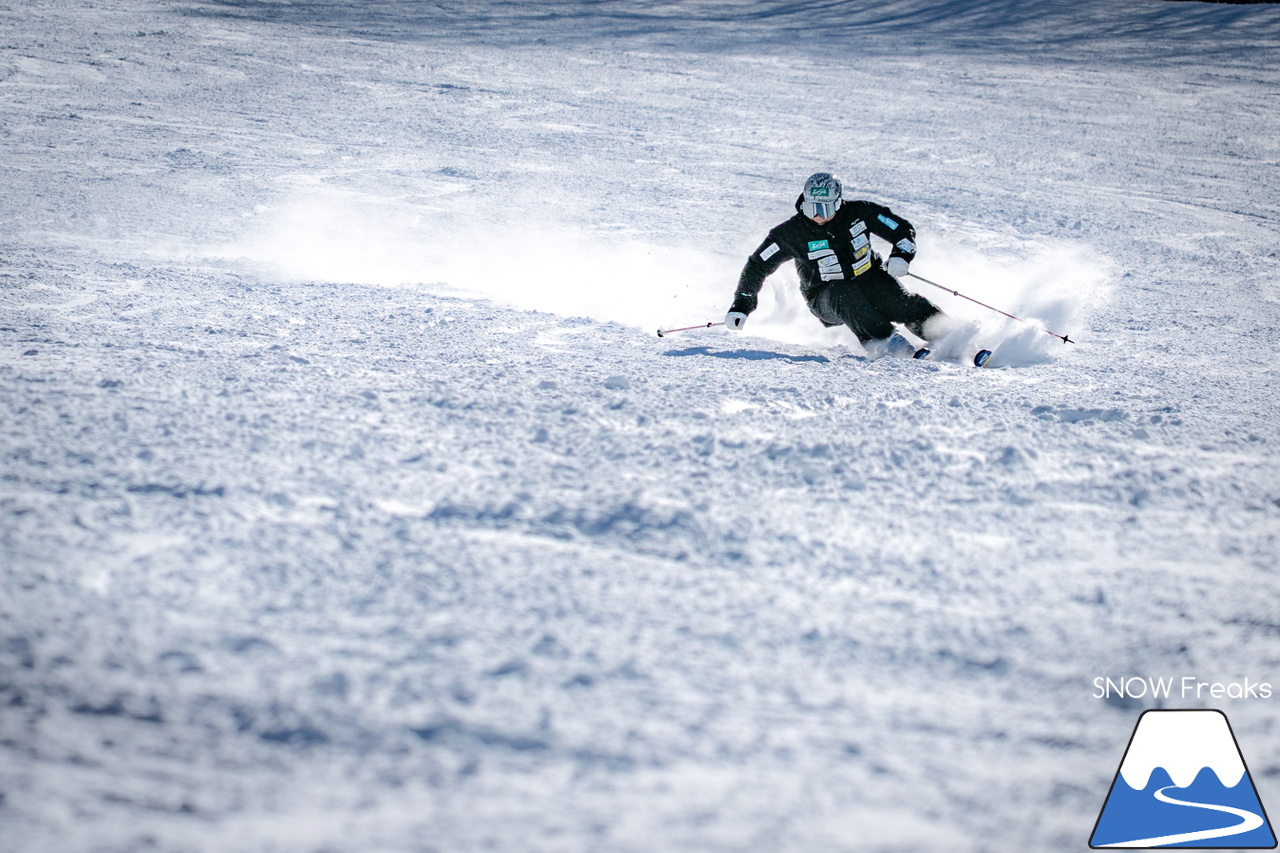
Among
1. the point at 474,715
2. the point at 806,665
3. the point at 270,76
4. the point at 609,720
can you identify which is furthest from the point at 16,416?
the point at 270,76

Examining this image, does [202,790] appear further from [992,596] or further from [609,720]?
[992,596]

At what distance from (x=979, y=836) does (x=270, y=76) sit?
Result: 42.0ft

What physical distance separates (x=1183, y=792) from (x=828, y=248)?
353cm

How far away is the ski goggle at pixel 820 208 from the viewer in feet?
16.3

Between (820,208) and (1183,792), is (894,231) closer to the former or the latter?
(820,208)

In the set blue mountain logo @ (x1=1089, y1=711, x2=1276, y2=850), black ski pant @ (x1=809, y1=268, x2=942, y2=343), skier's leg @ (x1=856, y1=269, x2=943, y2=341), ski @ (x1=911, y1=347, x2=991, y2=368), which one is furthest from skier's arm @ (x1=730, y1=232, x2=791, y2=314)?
blue mountain logo @ (x1=1089, y1=711, x2=1276, y2=850)

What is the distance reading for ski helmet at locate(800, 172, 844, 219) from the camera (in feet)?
16.2

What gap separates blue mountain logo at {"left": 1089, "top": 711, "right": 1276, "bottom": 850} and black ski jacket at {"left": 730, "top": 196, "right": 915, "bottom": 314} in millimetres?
3280

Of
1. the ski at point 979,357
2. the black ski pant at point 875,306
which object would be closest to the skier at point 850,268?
the black ski pant at point 875,306

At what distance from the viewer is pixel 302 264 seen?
606cm

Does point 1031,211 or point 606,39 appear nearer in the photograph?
point 1031,211

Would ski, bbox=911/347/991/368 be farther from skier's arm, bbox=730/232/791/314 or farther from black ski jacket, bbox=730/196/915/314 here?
skier's arm, bbox=730/232/791/314

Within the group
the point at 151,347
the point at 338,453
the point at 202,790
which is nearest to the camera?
the point at 202,790

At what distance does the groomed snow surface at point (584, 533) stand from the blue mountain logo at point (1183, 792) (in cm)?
6
